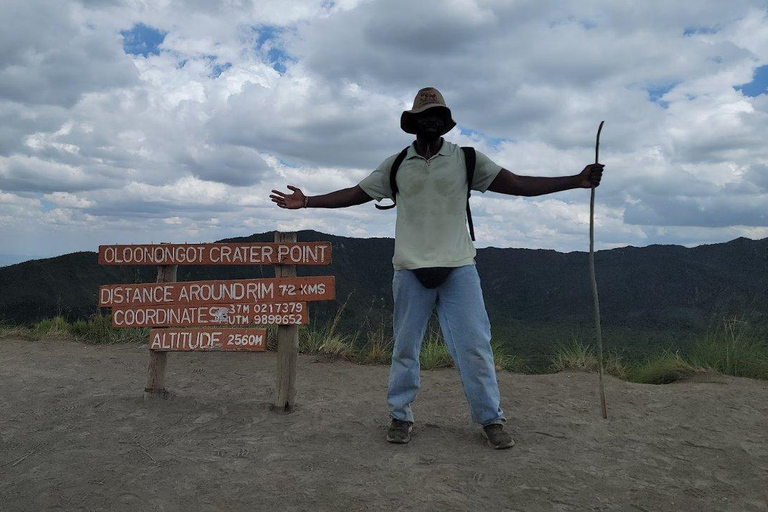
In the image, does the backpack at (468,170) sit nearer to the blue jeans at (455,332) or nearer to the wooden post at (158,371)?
the blue jeans at (455,332)

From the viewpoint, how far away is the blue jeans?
3.81m

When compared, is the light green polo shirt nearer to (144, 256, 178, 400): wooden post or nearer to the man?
the man

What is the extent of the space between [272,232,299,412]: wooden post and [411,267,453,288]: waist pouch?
1.51 metres

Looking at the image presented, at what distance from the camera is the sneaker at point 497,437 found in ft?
12.6

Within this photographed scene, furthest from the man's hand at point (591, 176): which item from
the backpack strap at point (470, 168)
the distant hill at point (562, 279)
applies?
the distant hill at point (562, 279)

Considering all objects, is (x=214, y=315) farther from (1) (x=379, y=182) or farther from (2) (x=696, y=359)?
(2) (x=696, y=359)

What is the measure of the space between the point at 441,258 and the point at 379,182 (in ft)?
2.44

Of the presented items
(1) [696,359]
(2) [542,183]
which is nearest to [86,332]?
(2) [542,183]

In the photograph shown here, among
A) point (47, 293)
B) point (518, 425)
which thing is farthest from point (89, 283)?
point (518, 425)

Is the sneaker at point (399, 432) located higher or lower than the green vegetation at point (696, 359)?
lower

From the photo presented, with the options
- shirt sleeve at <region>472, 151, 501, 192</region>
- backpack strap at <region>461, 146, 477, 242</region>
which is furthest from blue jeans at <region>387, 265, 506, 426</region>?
shirt sleeve at <region>472, 151, 501, 192</region>

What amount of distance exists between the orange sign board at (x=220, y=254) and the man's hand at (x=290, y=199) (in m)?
0.67

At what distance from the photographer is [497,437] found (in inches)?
151

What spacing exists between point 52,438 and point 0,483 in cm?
71
